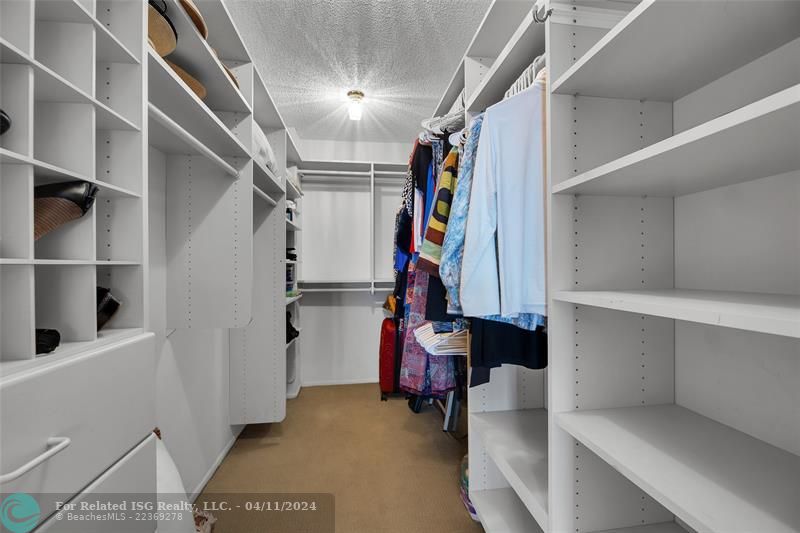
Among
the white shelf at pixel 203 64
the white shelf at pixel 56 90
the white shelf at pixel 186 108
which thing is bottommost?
the white shelf at pixel 56 90

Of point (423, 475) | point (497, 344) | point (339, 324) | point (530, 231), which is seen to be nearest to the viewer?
point (530, 231)

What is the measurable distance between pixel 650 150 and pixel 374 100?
7.30 ft

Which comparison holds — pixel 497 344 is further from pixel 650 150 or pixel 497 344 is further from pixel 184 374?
pixel 184 374

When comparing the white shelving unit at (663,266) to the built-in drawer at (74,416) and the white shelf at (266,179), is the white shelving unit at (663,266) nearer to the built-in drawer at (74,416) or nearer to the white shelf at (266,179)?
the built-in drawer at (74,416)

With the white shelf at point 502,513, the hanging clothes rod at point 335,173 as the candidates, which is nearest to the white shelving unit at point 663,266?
the white shelf at point 502,513

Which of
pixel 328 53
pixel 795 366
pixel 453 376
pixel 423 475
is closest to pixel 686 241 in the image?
pixel 795 366

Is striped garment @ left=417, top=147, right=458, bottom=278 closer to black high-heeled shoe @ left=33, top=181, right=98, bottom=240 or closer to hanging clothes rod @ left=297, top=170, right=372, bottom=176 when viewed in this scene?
black high-heeled shoe @ left=33, top=181, right=98, bottom=240

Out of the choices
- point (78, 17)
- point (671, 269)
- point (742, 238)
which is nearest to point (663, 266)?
point (671, 269)

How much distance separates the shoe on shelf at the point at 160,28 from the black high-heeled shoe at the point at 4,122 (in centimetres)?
58

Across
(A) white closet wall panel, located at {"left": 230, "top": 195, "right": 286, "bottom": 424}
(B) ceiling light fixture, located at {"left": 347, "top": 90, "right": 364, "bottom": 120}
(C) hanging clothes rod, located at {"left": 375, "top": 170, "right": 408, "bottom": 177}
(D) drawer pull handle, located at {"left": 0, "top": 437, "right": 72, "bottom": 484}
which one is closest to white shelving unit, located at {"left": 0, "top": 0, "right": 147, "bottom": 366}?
(D) drawer pull handle, located at {"left": 0, "top": 437, "right": 72, "bottom": 484}

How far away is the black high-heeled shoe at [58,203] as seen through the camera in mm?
622

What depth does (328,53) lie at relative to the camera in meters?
1.92

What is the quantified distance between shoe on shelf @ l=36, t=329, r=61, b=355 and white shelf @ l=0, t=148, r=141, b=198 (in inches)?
12.0

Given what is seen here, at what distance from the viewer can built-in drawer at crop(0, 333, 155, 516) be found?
0.50 m
